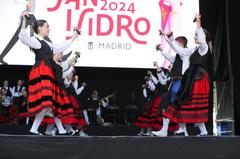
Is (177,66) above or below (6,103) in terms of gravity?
above

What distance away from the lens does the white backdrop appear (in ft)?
24.8

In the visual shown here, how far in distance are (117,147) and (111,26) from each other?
4727mm

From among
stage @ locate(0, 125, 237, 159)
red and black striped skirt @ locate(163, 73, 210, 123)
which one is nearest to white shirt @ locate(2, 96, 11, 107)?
red and black striped skirt @ locate(163, 73, 210, 123)

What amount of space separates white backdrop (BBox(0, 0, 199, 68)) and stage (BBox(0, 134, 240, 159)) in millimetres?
4419

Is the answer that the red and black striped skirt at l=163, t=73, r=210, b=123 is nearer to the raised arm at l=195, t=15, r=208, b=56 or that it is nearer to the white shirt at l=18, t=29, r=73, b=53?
the raised arm at l=195, t=15, r=208, b=56

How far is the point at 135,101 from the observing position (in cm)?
894

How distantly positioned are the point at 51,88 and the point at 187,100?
1.46 metres

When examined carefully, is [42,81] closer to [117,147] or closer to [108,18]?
[117,147]

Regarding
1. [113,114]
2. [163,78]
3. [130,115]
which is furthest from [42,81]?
[130,115]

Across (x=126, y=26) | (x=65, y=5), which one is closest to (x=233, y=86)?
(x=126, y=26)

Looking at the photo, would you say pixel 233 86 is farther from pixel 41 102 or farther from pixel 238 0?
pixel 41 102

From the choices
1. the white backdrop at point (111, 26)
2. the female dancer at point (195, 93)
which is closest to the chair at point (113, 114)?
the white backdrop at point (111, 26)

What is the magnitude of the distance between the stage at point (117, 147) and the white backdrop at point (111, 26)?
4419 millimetres

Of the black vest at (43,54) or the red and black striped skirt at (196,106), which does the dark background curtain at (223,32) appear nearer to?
the red and black striped skirt at (196,106)
